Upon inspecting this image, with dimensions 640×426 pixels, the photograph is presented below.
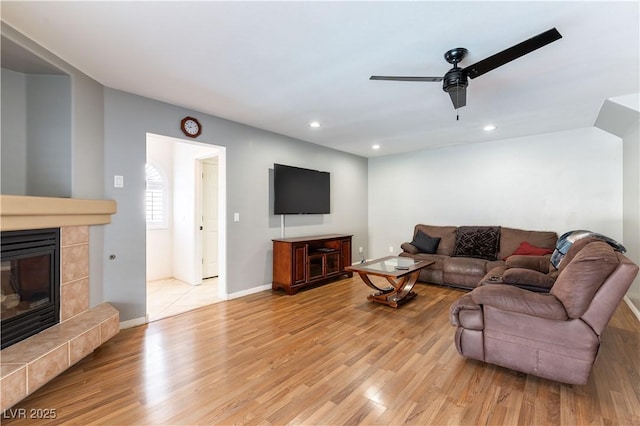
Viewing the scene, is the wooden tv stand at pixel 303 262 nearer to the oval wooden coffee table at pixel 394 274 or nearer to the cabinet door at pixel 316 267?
the cabinet door at pixel 316 267

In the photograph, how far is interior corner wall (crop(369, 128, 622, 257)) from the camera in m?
4.14

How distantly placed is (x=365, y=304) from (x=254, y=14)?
10.7 feet

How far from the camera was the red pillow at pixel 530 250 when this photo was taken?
4.11 metres

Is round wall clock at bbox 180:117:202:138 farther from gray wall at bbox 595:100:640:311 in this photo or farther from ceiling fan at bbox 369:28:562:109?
gray wall at bbox 595:100:640:311

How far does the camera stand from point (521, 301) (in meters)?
2.06

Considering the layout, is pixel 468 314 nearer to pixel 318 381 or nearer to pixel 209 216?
pixel 318 381

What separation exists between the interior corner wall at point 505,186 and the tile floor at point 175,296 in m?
3.76

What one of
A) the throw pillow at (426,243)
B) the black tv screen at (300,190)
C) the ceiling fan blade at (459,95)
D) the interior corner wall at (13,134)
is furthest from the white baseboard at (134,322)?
the throw pillow at (426,243)

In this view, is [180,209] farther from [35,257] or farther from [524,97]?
[524,97]

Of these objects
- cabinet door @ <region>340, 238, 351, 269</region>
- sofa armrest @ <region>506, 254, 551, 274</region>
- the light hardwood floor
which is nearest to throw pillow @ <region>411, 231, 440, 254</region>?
cabinet door @ <region>340, 238, 351, 269</region>

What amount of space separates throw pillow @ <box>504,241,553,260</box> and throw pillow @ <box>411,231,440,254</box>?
1.21 metres

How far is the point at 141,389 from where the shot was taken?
1.98m

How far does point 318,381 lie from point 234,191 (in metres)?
2.77

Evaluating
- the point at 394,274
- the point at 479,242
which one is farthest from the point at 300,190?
the point at 479,242
